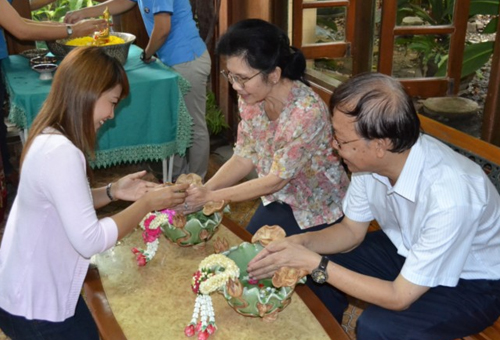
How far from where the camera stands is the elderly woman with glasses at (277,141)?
2.15 meters

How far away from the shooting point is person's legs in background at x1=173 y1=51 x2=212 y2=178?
365cm

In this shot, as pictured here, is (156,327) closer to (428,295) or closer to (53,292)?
(53,292)

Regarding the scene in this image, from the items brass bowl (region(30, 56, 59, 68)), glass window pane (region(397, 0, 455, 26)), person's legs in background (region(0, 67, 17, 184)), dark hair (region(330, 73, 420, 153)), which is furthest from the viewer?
glass window pane (region(397, 0, 455, 26))

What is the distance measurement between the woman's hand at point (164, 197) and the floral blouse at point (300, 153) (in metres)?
0.46

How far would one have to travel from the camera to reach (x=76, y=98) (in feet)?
5.27

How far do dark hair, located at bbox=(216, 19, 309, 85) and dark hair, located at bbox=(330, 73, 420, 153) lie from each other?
20.5 inches

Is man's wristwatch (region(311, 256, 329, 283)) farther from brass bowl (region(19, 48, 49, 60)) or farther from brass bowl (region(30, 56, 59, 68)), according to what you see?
brass bowl (region(19, 48, 49, 60))

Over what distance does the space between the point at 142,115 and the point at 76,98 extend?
175cm

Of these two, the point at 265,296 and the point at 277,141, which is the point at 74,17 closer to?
the point at 277,141

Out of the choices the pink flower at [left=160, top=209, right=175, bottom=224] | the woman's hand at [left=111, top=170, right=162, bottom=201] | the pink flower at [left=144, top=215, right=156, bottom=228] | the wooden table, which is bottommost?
the wooden table

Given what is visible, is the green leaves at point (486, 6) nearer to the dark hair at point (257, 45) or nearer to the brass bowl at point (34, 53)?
the dark hair at point (257, 45)

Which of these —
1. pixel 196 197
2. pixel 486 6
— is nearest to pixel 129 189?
pixel 196 197

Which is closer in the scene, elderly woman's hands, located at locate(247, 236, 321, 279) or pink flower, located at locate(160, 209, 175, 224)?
elderly woman's hands, located at locate(247, 236, 321, 279)

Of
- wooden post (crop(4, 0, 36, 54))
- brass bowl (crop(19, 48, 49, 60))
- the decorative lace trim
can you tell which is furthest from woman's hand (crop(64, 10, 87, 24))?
the decorative lace trim
